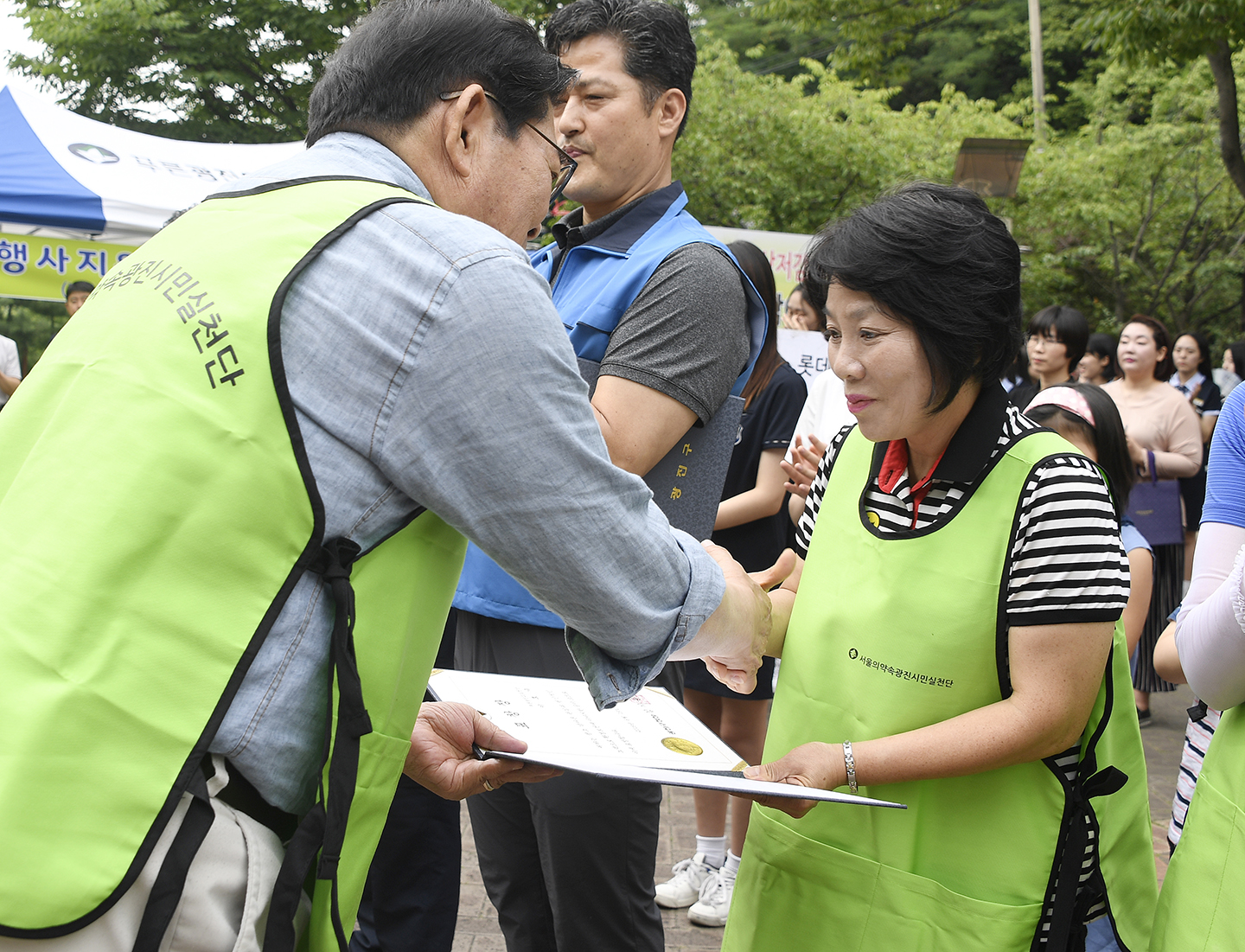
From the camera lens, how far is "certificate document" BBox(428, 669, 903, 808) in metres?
1.29

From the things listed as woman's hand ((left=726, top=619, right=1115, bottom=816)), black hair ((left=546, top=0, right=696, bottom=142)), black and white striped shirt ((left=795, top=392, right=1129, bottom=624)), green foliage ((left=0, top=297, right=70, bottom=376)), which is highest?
black hair ((left=546, top=0, right=696, bottom=142))

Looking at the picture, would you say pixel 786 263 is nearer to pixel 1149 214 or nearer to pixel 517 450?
pixel 517 450

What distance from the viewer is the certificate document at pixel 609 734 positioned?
1.29 meters

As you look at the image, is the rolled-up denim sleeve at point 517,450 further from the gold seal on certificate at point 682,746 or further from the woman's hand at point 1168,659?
the woman's hand at point 1168,659

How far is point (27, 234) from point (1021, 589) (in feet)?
21.2

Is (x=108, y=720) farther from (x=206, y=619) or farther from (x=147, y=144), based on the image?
(x=147, y=144)

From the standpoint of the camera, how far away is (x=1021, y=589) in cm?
154

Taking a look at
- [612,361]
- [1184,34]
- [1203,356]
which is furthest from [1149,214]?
[612,361]

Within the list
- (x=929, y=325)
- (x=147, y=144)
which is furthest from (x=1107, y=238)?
(x=929, y=325)

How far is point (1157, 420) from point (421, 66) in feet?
19.8

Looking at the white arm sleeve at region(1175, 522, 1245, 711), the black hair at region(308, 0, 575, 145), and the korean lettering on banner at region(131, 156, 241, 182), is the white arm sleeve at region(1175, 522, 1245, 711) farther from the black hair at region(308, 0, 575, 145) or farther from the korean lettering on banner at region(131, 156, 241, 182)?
the korean lettering on banner at region(131, 156, 241, 182)

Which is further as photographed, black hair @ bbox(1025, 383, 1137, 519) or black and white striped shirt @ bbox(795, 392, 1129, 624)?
black hair @ bbox(1025, 383, 1137, 519)

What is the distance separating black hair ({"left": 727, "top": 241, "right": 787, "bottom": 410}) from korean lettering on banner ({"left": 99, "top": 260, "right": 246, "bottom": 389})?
2.92m

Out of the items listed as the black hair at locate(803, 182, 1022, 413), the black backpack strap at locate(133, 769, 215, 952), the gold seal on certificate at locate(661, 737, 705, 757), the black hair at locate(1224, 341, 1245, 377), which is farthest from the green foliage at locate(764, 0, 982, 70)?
the black backpack strap at locate(133, 769, 215, 952)
